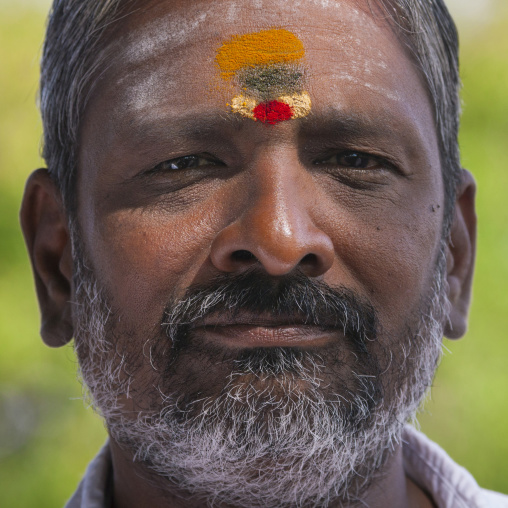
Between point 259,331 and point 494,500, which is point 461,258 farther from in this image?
point 259,331

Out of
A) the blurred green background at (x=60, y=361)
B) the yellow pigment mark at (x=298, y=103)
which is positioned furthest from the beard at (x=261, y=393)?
the blurred green background at (x=60, y=361)

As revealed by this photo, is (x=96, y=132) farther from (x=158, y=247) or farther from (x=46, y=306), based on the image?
(x=46, y=306)

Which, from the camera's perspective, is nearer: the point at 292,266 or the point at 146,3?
the point at 292,266

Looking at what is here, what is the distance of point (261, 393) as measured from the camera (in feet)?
5.71

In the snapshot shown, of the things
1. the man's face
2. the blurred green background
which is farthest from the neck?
the blurred green background

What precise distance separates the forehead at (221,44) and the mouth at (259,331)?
1.68 feet

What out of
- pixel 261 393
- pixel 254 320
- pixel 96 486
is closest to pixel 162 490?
pixel 96 486

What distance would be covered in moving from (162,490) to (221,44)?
117 centimetres

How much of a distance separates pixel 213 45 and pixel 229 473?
106 centimetres

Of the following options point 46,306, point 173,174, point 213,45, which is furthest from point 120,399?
point 213,45

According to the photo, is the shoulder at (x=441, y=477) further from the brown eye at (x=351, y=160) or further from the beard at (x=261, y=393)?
the brown eye at (x=351, y=160)

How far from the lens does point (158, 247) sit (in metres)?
1.84

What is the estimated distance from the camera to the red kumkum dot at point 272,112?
1.80 meters

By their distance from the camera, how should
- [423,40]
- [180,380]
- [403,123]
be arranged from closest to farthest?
1. [180,380]
2. [403,123]
3. [423,40]
